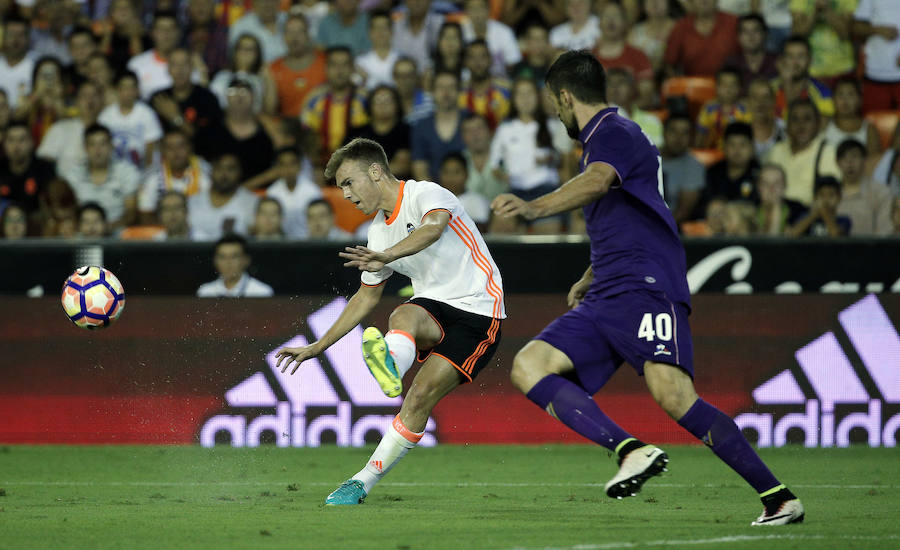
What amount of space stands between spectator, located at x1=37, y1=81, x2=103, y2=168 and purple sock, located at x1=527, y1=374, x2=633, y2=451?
887 centimetres

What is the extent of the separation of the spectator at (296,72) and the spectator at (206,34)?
1.09 meters

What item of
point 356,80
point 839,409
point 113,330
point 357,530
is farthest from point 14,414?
point 839,409

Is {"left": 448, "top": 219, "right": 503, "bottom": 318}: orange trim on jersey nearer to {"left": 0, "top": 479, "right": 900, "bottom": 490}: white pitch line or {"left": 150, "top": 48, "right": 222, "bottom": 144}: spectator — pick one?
{"left": 0, "top": 479, "right": 900, "bottom": 490}: white pitch line

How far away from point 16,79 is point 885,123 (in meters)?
9.65

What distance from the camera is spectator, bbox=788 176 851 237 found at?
12164 mm

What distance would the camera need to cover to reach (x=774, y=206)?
40.7 ft

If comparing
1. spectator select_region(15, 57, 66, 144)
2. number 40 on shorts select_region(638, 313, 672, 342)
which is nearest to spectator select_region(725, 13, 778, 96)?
spectator select_region(15, 57, 66, 144)

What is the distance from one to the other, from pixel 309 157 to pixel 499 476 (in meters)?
5.38

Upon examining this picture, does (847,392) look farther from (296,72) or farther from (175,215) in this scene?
(296,72)

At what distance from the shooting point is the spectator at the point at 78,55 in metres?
14.6

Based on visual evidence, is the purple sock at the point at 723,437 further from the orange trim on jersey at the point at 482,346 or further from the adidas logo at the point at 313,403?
the adidas logo at the point at 313,403

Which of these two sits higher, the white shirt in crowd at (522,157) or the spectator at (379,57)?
the spectator at (379,57)

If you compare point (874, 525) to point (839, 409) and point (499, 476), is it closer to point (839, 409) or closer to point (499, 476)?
point (499, 476)

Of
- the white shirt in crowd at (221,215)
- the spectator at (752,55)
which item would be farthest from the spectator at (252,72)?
the spectator at (752,55)
